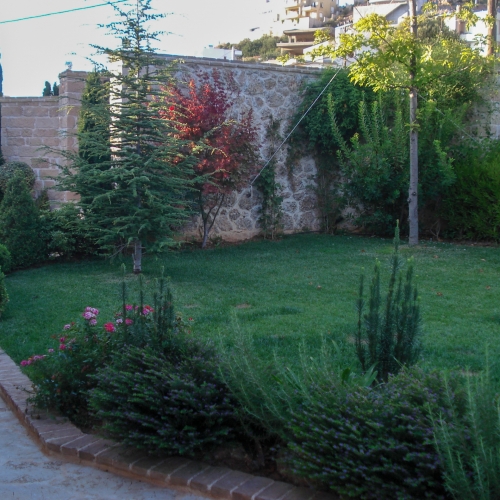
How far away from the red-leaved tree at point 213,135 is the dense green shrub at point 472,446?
7701 millimetres

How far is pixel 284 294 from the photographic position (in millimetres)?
7676

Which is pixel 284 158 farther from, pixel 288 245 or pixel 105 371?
pixel 105 371

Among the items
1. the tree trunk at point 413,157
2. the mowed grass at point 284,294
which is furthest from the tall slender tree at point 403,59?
the mowed grass at point 284,294

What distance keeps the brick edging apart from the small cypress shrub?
1.01m

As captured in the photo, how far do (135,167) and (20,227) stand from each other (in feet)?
8.24

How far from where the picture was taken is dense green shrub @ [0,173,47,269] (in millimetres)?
10000

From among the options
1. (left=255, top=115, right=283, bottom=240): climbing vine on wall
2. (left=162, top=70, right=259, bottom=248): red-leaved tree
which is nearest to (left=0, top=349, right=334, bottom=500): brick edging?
(left=162, top=70, right=259, bottom=248): red-leaved tree

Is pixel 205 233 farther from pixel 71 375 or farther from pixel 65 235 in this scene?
pixel 71 375

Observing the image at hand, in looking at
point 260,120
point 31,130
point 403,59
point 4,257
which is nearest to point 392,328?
point 4,257

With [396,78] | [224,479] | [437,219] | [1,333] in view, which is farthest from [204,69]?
[224,479]

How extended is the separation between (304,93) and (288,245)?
11.1 feet

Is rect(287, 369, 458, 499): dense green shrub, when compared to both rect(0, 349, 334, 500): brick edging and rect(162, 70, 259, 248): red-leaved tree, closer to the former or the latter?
rect(0, 349, 334, 500): brick edging

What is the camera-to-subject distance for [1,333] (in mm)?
6285

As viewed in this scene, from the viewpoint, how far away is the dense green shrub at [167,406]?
3238 mm
